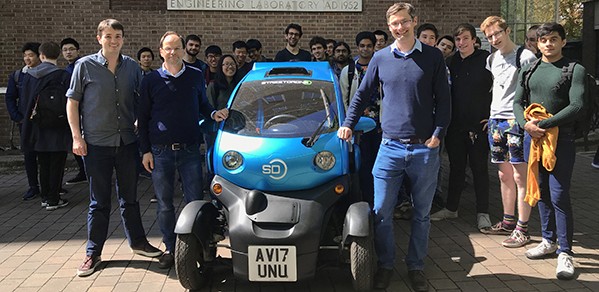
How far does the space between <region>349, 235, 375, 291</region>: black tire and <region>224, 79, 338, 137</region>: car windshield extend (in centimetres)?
92

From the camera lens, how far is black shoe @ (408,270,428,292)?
4.04 metres

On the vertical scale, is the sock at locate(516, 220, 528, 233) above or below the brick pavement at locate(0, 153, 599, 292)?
above

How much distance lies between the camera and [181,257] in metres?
3.84

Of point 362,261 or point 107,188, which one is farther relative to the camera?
point 107,188

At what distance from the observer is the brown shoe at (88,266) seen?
442 centimetres

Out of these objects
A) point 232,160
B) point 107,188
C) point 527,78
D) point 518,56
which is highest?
point 518,56

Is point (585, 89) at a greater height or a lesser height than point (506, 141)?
greater

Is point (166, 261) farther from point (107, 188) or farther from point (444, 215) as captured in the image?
point (444, 215)

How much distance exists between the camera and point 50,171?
21.9 feet

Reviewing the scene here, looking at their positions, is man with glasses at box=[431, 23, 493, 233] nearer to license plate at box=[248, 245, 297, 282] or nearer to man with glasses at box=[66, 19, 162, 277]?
license plate at box=[248, 245, 297, 282]

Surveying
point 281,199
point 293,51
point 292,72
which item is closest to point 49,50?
point 293,51

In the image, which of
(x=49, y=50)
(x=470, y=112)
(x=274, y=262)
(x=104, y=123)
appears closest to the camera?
(x=274, y=262)

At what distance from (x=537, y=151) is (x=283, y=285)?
89.2 inches

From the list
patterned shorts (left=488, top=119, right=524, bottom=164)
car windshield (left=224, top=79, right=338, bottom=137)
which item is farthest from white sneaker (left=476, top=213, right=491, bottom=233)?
car windshield (left=224, top=79, right=338, bottom=137)
